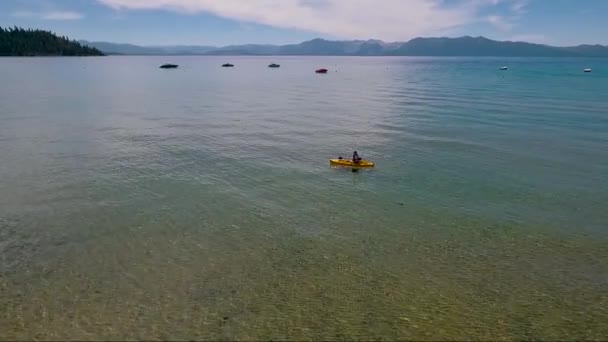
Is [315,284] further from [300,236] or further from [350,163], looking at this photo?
[350,163]

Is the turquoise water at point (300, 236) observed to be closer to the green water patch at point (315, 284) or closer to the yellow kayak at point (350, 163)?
the green water patch at point (315, 284)

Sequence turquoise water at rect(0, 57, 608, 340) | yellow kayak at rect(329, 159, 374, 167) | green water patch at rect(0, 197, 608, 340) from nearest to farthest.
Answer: green water patch at rect(0, 197, 608, 340) < turquoise water at rect(0, 57, 608, 340) < yellow kayak at rect(329, 159, 374, 167)

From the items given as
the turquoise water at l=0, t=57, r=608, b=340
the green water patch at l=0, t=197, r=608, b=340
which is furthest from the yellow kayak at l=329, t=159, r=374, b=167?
the green water patch at l=0, t=197, r=608, b=340

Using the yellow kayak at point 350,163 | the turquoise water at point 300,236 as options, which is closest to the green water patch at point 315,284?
the turquoise water at point 300,236

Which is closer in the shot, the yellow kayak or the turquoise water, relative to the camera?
the turquoise water

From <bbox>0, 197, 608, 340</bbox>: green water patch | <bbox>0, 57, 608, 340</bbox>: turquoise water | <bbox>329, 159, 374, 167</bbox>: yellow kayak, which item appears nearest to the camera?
<bbox>0, 197, 608, 340</bbox>: green water patch

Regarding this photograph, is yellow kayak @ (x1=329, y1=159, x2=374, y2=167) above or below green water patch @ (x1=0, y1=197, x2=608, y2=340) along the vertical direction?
above

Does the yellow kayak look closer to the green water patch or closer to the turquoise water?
the turquoise water

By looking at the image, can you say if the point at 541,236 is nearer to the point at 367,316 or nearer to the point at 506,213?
the point at 506,213

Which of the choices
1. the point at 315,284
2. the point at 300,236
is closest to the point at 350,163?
the point at 300,236
